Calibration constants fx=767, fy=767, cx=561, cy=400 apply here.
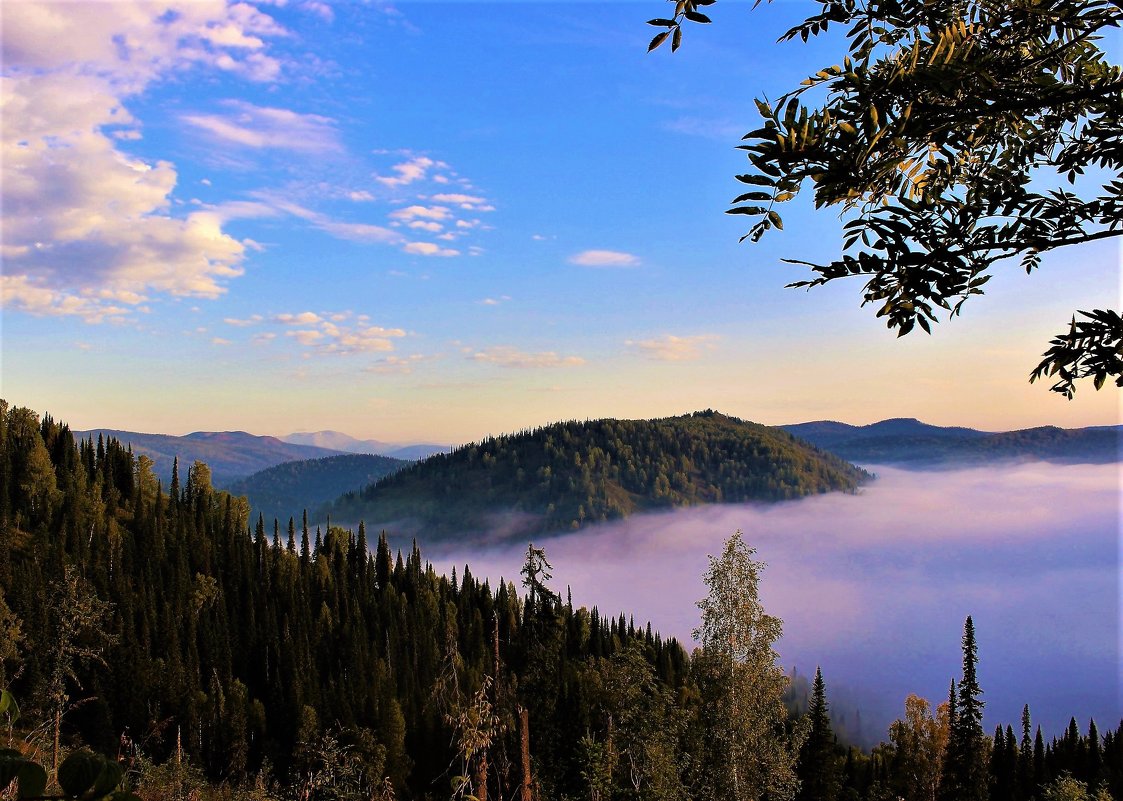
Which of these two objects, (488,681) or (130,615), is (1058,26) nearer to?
(488,681)

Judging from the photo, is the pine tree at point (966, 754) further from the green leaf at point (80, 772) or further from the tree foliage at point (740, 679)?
the green leaf at point (80, 772)

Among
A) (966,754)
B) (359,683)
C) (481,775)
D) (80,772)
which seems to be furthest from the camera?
(359,683)

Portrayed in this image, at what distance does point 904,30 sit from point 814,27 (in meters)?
0.74

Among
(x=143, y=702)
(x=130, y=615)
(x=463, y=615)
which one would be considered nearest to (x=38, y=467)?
(x=130, y=615)

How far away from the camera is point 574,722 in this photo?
2911 inches

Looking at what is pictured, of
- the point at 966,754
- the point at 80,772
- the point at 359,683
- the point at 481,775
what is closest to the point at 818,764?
the point at 966,754

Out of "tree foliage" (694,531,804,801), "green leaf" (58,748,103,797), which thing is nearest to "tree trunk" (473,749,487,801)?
"green leaf" (58,748,103,797)

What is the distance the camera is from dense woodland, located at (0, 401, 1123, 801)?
3266 cm

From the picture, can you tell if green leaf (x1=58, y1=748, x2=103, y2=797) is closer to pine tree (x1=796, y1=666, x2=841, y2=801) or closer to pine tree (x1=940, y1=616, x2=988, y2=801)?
pine tree (x1=940, y1=616, x2=988, y2=801)

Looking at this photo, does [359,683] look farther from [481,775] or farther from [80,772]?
[80,772]

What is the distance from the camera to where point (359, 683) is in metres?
101

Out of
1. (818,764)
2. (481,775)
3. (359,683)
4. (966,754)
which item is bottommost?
(359,683)

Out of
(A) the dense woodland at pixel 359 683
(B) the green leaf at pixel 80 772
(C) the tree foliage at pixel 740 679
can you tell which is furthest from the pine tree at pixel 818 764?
(B) the green leaf at pixel 80 772

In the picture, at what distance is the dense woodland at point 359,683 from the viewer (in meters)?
32.7
